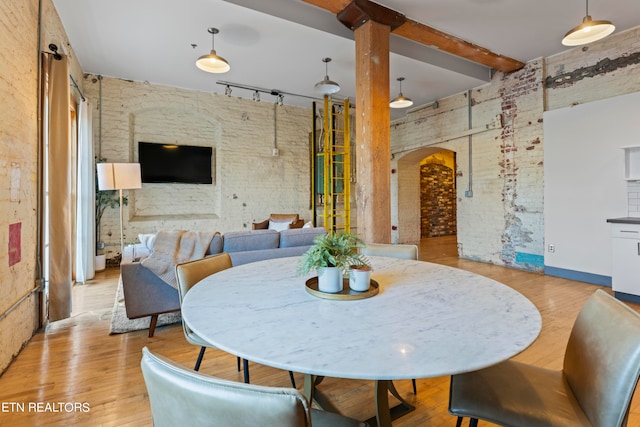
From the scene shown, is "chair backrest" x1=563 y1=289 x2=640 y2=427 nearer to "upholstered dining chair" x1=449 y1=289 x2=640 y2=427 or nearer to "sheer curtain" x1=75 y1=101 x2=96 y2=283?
"upholstered dining chair" x1=449 y1=289 x2=640 y2=427

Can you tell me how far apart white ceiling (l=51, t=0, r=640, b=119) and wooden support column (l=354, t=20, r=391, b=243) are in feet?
1.93

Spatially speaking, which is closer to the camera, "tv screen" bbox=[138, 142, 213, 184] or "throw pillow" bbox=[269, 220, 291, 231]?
"throw pillow" bbox=[269, 220, 291, 231]

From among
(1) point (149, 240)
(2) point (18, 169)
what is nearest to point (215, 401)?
(1) point (149, 240)

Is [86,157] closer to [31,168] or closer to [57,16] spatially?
[57,16]

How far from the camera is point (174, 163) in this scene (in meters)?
6.17

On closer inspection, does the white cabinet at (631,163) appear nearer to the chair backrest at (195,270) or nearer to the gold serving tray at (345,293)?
the gold serving tray at (345,293)

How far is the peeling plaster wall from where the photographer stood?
14.3 feet

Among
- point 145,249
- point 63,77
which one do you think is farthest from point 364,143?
point 63,77

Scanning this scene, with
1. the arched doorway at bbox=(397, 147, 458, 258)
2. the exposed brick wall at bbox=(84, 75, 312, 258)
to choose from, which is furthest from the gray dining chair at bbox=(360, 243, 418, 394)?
the arched doorway at bbox=(397, 147, 458, 258)

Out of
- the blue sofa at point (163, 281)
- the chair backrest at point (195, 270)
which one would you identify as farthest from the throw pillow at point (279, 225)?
the chair backrest at point (195, 270)

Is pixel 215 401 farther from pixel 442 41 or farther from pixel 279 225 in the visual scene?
pixel 279 225

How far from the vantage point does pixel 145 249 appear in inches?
129

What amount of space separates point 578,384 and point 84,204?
565 centimetres

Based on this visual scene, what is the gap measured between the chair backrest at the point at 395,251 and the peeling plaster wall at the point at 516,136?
3.97 m
